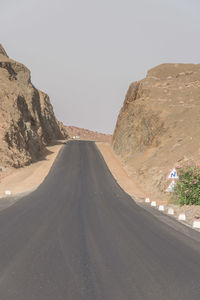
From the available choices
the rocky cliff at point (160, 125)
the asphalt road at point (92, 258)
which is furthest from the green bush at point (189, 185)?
the rocky cliff at point (160, 125)

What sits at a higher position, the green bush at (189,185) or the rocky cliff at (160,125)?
the rocky cliff at (160,125)

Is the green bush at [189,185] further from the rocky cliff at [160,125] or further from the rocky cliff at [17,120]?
the rocky cliff at [17,120]

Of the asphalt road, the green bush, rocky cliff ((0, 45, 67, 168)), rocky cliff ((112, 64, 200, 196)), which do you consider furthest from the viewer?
rocky cliff ((0, 45, 67, 168))

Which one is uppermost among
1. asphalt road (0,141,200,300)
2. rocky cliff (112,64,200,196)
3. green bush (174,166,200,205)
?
A: rocky cliff (112,64,200,196)

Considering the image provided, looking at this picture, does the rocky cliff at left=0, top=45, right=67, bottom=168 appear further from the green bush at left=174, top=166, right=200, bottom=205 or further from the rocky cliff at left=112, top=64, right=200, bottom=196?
the green bush at left=174, top=166, right=200, bottom=205

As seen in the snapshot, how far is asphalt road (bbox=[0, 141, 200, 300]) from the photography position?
5.11m

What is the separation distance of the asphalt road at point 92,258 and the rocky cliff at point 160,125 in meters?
16.6

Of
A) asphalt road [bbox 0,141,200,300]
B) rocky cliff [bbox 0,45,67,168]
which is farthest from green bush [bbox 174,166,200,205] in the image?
rocky cliff [bbox 0,45,67,168]

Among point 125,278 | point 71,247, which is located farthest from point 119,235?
point 125,278

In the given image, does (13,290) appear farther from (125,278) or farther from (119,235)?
(119,235)

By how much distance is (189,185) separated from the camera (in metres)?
18.6

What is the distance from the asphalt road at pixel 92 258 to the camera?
201 inches

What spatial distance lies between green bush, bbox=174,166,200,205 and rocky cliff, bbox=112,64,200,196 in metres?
7.52

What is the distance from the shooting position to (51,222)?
1127 cm
